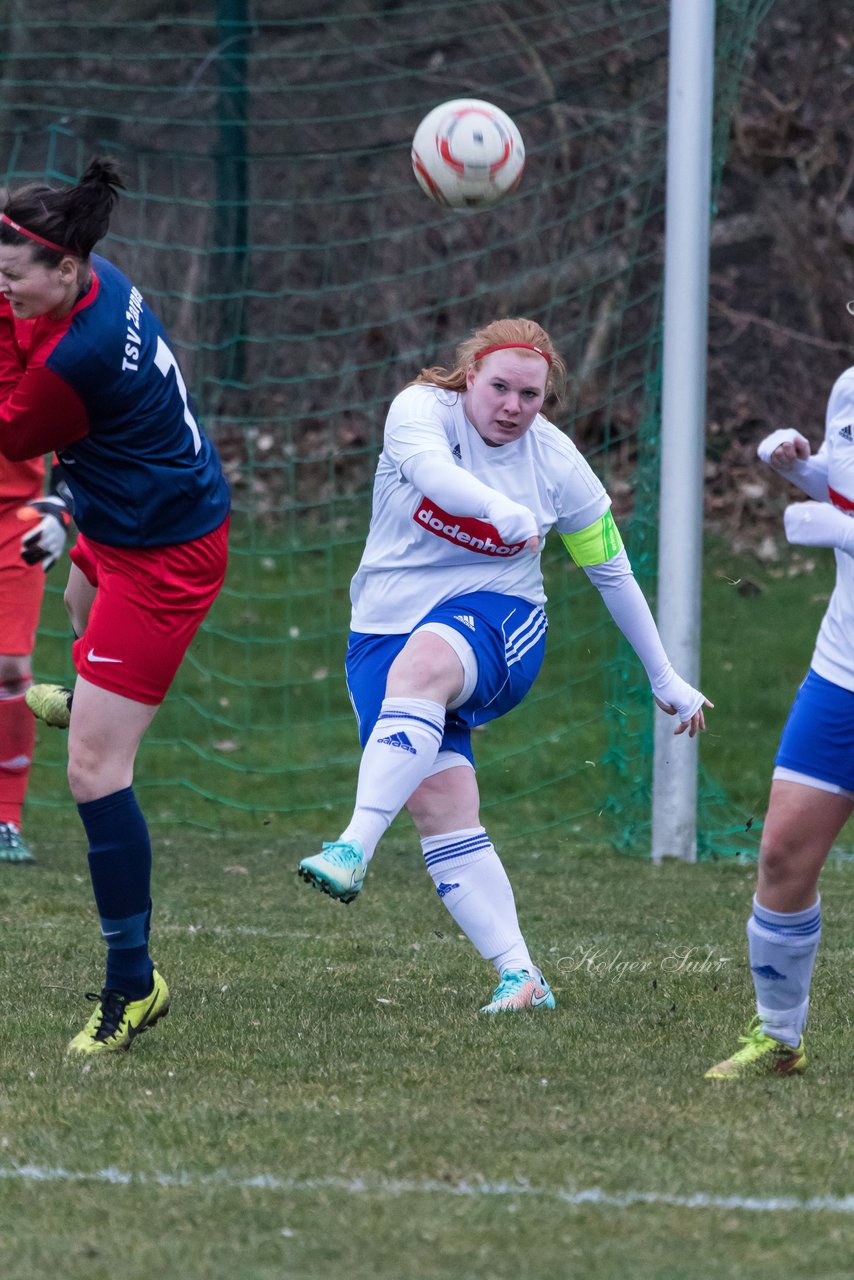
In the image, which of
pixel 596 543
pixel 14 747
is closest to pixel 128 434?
pixel 596 543

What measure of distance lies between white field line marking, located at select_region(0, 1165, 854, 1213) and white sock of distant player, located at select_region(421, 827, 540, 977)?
5.12 feet

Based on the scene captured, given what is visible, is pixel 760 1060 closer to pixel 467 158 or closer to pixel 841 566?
pixel 841 566

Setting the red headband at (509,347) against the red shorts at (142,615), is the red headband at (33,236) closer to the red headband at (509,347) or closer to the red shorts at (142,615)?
the red shorts at (142,615)

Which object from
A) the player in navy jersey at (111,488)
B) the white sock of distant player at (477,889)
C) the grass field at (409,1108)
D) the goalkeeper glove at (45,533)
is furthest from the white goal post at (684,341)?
the goalkeeper glove at (45,533)

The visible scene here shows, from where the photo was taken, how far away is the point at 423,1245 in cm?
273

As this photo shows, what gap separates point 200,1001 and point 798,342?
9.41 m

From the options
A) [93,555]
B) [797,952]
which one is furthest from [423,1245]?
[93,555]

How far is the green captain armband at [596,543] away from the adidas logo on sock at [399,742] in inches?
29.4

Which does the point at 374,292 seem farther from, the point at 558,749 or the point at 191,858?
the point at 191,858

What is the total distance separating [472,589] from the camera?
4488mm

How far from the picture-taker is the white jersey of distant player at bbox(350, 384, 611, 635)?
14.6 feet

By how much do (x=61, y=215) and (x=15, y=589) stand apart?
303cm

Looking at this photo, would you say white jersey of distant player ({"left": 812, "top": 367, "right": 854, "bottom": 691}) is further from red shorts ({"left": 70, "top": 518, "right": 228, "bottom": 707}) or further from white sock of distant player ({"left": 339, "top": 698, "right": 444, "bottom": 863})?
red shorts ({"left": 70, "top": 518, "right": 228, "bottom": 707})

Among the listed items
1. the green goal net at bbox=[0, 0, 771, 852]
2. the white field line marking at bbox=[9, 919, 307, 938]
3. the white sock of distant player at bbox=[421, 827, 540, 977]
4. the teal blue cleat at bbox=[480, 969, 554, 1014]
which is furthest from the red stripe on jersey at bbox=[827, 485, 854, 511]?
the green goal net at bbox=[0, 0, 771, 852]
